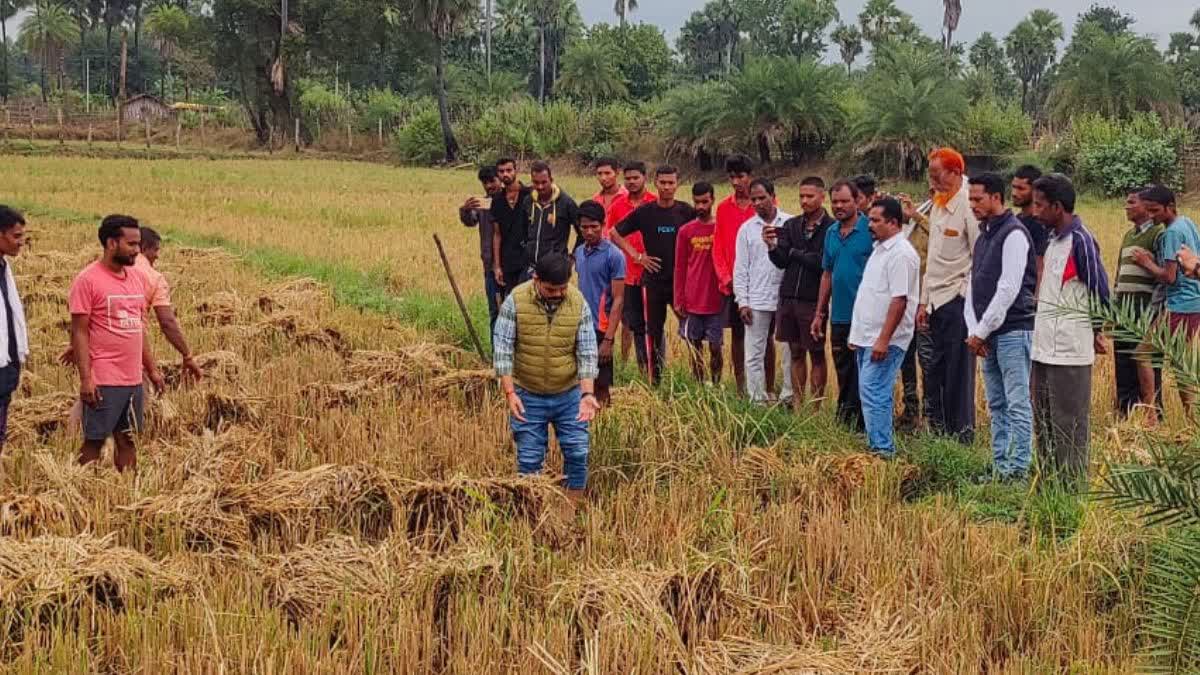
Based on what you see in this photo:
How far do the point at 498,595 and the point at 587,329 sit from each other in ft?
5.27

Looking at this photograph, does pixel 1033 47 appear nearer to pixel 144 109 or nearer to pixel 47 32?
pixel 144 109

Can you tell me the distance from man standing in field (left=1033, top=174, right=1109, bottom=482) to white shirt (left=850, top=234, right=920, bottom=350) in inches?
26.0

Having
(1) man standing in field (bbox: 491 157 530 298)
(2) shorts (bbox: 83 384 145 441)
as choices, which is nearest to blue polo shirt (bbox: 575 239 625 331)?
(1) man standing in field (bbox: 491 157 530 298)

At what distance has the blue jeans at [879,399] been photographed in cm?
562

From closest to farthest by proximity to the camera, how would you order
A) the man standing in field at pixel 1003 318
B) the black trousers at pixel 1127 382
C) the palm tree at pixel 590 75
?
the man standing in field at pixel 1003 318
the black trousers at pixel 1127 382
the palm tree at pixel 590 75

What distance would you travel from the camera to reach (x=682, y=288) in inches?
289

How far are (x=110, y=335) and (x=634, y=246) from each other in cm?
375

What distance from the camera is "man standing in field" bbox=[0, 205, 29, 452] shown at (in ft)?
15.7

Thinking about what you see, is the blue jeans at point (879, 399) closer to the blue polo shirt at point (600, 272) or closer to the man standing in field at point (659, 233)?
the blue polo shirt at point (600, 272)

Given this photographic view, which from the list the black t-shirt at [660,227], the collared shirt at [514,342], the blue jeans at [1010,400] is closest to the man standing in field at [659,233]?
the black t-shirt at [660,227]

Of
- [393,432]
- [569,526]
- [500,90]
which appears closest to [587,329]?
[569,526]

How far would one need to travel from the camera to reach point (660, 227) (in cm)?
747

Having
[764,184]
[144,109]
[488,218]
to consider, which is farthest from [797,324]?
[144,109]

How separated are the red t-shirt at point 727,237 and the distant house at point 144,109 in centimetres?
5122
